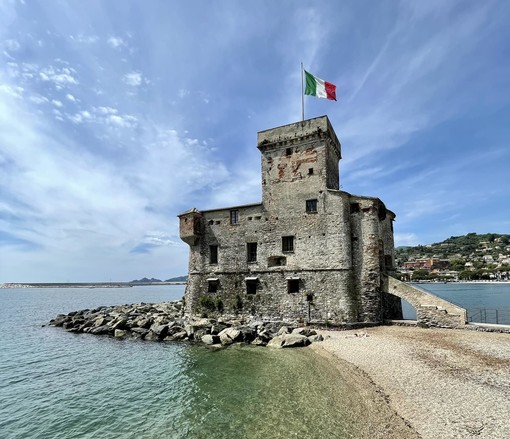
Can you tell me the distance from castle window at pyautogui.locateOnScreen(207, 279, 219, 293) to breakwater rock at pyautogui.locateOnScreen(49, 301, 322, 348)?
2825mm

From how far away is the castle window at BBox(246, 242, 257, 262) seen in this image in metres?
30.3

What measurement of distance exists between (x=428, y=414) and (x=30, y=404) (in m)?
16.1

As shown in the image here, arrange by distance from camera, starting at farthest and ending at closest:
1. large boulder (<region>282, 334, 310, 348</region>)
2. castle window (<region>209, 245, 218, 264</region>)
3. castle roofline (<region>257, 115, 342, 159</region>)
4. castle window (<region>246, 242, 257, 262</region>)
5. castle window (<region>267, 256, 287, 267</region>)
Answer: castle window (<region>209, 245, 218, 264</region>) → castle window (<region>246, 242, 257, 262</region>) → castle window (<region>267, 256, 287, 267</region>) → castle roofline (<region>257, 115, 342, 159</region>) → large boulder (<region>282, 334, 310, 348</region>)

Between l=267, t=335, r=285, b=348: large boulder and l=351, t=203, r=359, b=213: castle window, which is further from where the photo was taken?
l=351, t=203, r=359, b=213: castle window

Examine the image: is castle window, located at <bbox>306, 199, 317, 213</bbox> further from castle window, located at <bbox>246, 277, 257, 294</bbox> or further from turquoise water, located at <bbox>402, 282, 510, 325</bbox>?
turquoise water, located at <bbox>402, 282, 510, 325</bbox>

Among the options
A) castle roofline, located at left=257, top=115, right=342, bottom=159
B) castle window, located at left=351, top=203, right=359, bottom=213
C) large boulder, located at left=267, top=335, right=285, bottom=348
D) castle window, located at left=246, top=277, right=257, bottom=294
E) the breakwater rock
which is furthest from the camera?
castle window, located at left=246, top=277, right=257, bottom=294

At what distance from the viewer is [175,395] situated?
14.4m

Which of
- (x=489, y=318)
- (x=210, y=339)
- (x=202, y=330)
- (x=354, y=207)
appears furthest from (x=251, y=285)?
(x=489, y=318)

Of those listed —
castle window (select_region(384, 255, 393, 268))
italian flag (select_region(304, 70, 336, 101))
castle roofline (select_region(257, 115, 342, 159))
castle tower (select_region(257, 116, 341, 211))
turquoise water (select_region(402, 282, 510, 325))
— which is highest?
italian flag (select_region(304, 70, 336, 101))

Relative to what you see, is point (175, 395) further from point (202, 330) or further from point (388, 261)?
point (388, 261)

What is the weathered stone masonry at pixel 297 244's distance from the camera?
26312 mm

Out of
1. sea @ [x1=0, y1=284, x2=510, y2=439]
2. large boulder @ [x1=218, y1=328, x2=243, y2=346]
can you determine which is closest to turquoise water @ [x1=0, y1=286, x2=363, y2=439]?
sea @ [x1=0, y1=284, x2=510, y2=439]

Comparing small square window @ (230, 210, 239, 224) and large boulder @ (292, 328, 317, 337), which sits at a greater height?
small square window @ (230, 210, 239, 224)

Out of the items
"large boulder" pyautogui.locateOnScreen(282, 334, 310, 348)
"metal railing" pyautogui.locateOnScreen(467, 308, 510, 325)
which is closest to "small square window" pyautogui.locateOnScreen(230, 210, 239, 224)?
"large boulder" pyautogui.locateOnScreen(282, 334, 310, 348)
